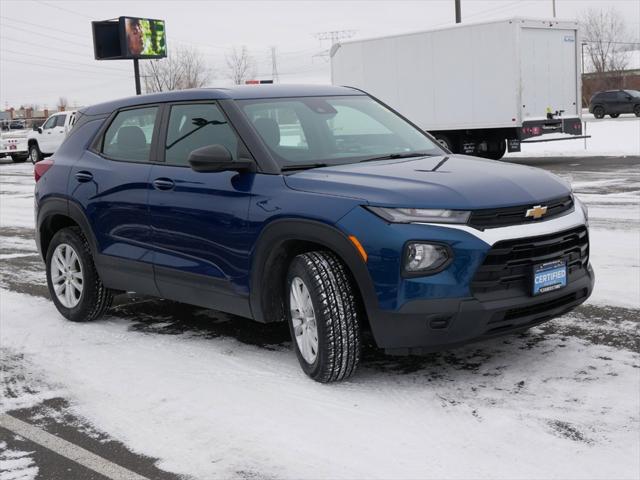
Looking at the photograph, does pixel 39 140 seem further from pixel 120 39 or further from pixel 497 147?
pixel 497 147

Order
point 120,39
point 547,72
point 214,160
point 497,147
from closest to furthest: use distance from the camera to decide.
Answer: point 214,160 → point 547,72 → point 497,147 → point 120,39

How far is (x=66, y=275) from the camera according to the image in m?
6.82

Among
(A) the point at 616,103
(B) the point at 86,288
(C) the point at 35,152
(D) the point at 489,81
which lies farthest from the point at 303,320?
(A) the point at 616,103

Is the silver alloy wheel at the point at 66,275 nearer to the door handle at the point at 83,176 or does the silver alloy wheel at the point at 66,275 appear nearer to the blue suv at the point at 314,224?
the blue suv at the point at 314,224

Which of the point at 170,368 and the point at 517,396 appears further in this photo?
the point at 170,368

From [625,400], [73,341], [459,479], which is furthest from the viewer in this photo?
[73,341]

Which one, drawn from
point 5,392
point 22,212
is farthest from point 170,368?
point 22,212

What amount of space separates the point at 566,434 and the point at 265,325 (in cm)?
280

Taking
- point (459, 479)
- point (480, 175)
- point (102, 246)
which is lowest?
point (459, 479)

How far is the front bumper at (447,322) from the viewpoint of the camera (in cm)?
444

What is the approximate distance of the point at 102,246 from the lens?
20.8 feet

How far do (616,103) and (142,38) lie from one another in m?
24.3

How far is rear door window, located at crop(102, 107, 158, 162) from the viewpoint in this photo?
6.14 metres

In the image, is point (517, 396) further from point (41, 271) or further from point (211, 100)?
point (41, 271)
